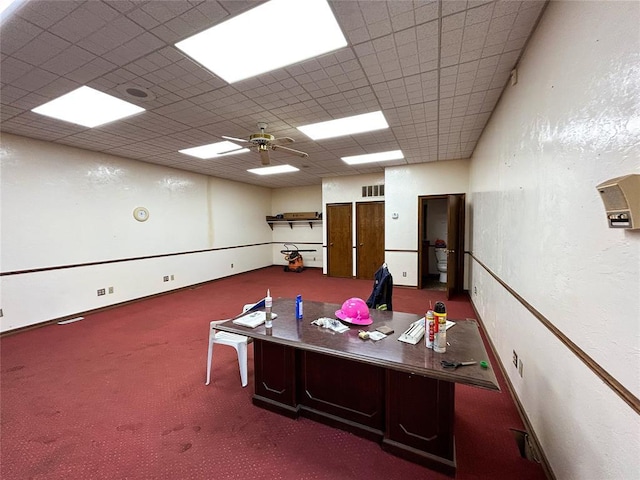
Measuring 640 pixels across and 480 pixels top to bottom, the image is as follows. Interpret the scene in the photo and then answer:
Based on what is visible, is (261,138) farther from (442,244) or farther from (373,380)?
(442,244)

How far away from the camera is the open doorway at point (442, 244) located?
190 inches

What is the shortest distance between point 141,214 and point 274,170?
2.86 meters

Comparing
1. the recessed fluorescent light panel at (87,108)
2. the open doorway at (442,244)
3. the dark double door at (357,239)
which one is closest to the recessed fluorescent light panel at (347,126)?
the recessed fluorescent light panel at (87,108)

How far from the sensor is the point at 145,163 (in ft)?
17.3

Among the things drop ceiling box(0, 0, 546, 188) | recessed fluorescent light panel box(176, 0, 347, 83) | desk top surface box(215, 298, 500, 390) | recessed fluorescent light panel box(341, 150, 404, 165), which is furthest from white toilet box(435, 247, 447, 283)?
recessed fluorescent light panel box(176, 0, 347, 83)

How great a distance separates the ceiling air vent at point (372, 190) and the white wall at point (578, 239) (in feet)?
14.5

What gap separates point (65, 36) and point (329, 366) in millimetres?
2896

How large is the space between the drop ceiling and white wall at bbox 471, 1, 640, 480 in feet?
1.45

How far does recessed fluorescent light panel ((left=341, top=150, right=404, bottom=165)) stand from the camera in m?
4.85

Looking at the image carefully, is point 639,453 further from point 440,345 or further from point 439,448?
point 439,448

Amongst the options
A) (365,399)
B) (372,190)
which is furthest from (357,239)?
(365,399)

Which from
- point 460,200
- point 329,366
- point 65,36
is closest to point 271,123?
point 65,36

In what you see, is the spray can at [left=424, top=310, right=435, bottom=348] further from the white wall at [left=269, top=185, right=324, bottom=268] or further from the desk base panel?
the white wall at [left=269, top=185, right=324, bottom=268]

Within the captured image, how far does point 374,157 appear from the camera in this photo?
514 cm
